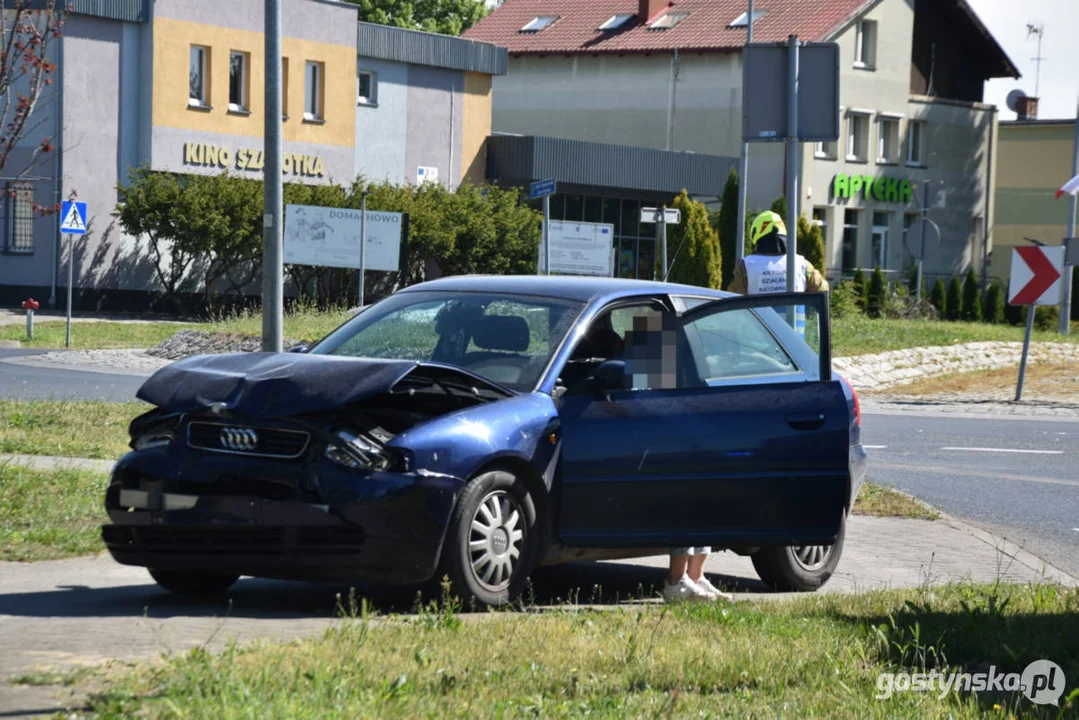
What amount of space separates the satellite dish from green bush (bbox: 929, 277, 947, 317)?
2491 cm

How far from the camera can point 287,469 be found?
22.4 ft

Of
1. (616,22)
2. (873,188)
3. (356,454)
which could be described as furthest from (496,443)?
(616,22)

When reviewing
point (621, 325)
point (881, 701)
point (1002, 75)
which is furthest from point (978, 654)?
point (1002, 75)

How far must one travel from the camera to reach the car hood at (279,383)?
680cm

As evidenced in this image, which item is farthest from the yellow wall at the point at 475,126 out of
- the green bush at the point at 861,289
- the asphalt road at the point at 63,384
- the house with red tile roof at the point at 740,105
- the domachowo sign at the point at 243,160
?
the asphalt road at the point at 63,384

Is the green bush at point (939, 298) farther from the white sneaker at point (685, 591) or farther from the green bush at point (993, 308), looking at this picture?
the white sneaker at point (685, 591)

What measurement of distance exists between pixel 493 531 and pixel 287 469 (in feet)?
3.01

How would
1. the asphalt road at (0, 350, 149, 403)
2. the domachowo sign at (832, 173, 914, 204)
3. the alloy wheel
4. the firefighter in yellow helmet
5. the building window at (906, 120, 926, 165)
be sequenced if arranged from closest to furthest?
1. the alloy wheel
2. the firefighter in yellow helmet
3. the asphalt road at (0, 350, 149, 403)
4. the domachowo sign at (832, 173, 914, 204)
5. the building window at (906, 120, 926, 165)

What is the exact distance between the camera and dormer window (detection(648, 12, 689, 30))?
60.5m

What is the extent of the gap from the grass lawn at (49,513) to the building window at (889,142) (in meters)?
53.2

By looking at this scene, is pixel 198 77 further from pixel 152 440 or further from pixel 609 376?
pixel 609 376

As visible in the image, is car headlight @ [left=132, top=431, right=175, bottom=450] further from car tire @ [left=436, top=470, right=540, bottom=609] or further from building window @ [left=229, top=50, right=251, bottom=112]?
building window @ [left=229, top=50, right=251, bottom=112]

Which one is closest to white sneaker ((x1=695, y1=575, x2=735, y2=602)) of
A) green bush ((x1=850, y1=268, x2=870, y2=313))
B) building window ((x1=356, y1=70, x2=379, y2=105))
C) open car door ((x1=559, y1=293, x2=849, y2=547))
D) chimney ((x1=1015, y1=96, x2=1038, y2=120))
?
open car door ((x1=559, y1=293, x2=849, y2=547))

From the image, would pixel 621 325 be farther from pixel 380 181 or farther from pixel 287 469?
pixel 380 181
